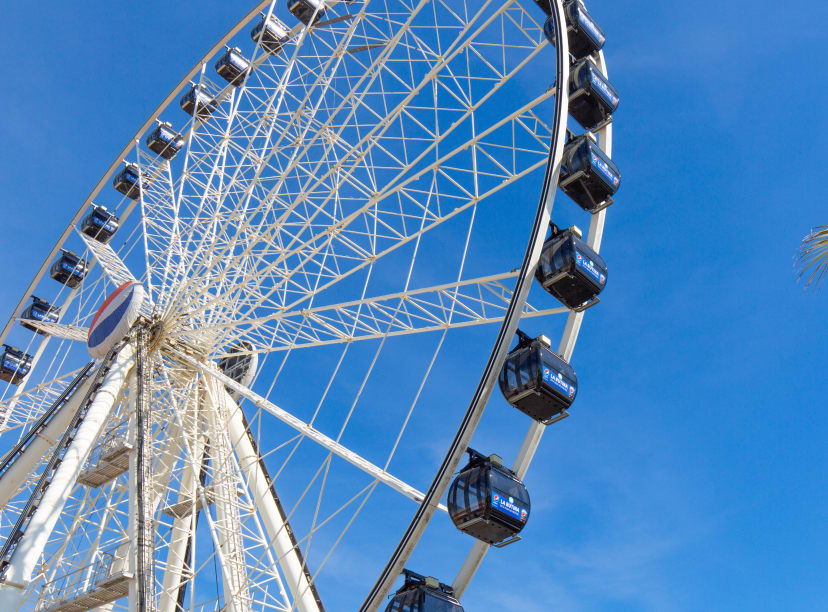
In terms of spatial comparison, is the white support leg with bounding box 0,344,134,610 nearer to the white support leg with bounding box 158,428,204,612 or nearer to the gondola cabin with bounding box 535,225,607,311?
the white support leg with bounding box 158,428,204,612

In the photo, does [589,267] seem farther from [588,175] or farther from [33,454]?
[33,454]

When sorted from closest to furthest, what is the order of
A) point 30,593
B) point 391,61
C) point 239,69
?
point 391,61, point 30,593, point 239,69

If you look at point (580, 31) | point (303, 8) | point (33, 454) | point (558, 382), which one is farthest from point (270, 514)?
point (303, 8)

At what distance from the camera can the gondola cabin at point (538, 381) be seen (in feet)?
38.6

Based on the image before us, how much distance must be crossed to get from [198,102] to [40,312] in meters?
11.2

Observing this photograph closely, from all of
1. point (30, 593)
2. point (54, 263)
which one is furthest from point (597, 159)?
point (54, 263)

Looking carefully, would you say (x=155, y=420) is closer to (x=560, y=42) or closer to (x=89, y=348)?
(x=89, y=348)

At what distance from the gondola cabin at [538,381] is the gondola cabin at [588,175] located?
2.96m

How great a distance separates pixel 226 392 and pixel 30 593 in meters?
6.19

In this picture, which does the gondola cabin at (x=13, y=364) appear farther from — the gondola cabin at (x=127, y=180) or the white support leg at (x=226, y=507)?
the white support leg at (x=226, y=507)

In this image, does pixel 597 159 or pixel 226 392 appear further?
pixel 226 392

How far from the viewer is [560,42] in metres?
14.1

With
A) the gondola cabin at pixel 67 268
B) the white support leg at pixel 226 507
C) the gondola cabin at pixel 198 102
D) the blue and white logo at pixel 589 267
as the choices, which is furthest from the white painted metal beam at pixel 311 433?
the gondola cabin at pixel 67 268

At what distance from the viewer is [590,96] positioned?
14805 mm
